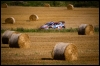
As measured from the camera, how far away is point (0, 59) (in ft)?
55.1

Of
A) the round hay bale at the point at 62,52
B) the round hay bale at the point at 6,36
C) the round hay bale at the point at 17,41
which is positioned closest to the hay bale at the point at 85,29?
the round hay bale at the point at 6,36

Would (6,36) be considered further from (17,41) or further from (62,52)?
(62,52)

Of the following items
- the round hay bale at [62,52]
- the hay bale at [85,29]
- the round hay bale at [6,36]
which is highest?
the hay bale at [85,29]

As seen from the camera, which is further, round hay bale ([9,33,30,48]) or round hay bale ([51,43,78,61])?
round hay bale ([9,33,30,48])

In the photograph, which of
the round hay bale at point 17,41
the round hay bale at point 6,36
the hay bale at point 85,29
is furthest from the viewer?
the hay bale at point 85,29

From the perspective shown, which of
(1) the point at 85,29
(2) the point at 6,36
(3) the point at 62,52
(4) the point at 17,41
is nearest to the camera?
(3) the point at 62,52

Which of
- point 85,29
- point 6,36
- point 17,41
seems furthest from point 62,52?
point 85,29

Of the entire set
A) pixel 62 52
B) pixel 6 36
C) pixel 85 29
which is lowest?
pixel 62 52

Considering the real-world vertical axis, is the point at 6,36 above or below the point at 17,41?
above

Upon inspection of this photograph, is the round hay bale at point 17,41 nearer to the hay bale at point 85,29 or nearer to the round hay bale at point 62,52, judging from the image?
the round hay bale at point 62,52

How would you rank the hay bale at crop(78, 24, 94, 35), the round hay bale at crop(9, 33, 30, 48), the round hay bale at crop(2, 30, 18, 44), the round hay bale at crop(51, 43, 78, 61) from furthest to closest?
the hay bale at crop(78, 24, 94, 35) < the round hay bale at crop(2, 30, 18, 44) < the round hay bale at crop(9, 33, 30, 48) < the round hay bale at crop(51, 43, 78, 61)

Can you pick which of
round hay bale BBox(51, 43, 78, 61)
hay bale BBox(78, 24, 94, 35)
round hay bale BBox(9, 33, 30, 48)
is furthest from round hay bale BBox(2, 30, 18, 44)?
hay bale BBox(78, 24, 94, 35)

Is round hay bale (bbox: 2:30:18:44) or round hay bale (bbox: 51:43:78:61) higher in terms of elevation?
round hay bale (bbox: 2:30:18:44)

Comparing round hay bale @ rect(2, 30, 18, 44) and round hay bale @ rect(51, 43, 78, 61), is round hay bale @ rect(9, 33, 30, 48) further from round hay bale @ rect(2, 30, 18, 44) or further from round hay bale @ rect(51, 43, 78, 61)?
round hay bale @ rect(51, 43, 78, 61)
